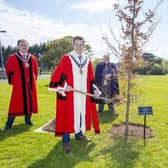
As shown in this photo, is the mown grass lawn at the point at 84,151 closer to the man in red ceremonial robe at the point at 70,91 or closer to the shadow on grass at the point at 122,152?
the shadow on grass at the point at 122,152

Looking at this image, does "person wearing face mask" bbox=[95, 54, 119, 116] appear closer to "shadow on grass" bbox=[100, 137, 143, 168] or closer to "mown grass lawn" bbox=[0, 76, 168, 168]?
"mown grass lawn" bbox=[0, 76, 168, 168]

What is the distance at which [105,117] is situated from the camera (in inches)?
323

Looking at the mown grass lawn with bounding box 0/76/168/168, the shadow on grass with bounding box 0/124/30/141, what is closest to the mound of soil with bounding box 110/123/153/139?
the mown grass lawn with bounding box 0/76/168/168

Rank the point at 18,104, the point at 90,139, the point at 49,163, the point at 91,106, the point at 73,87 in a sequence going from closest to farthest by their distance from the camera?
the point at 49,163
the point at 73,87
the point at 91,106
the point at 90,139
the point at 18,104

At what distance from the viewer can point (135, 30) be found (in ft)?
18.4

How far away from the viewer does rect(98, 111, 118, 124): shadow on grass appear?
7.66 m

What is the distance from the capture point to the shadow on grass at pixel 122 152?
4665 millimetres

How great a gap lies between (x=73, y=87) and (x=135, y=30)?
174 centimetres

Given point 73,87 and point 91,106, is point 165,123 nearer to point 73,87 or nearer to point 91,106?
point 91,106

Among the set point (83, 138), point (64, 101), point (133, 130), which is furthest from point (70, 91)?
point (133, 130)

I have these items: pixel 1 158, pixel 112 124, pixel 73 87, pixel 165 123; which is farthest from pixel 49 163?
pixel 165 123

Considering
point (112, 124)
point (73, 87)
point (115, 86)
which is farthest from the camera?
point (115, 86)

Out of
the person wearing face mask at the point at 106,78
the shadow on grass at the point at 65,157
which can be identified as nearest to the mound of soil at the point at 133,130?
the shadow on grass at the point at 65,157

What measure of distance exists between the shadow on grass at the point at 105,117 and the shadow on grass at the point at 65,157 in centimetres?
210
